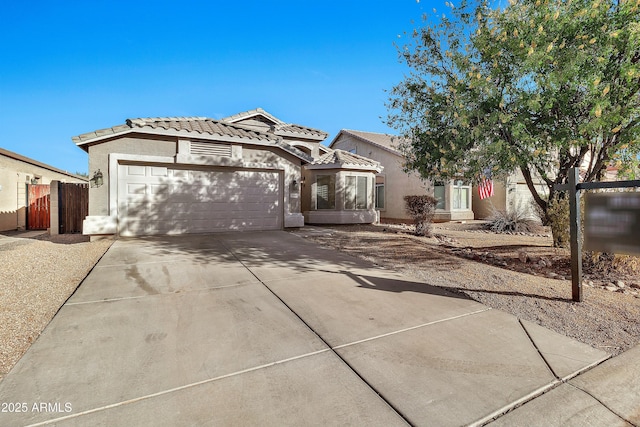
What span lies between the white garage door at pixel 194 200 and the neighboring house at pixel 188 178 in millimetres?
28

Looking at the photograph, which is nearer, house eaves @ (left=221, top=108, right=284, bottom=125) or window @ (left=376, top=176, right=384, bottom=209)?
house eaves @ (left=221, top=108, right=284, bottom=125)

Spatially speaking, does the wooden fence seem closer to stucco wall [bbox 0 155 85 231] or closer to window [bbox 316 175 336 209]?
stucco wall [bbox 0 155 85 231]

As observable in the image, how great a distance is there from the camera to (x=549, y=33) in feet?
19.6

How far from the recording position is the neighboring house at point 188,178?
9.62m

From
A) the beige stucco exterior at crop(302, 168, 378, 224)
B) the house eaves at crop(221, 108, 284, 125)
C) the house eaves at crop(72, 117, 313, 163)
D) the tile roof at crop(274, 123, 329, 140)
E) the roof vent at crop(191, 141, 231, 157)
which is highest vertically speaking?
the house eaves at crop(221, 108, 284, 125)

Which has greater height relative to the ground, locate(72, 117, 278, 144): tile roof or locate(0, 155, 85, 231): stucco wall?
locate(72, 117, 278, 144): tile roof

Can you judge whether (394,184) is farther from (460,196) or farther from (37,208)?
(37,208)

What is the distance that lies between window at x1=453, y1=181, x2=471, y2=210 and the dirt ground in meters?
9.12

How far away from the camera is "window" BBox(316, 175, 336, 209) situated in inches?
597

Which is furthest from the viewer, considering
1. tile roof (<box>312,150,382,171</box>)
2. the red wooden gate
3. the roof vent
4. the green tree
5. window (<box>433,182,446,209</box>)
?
window (<box>433,182,446,209</box>)

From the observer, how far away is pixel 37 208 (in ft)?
50.1

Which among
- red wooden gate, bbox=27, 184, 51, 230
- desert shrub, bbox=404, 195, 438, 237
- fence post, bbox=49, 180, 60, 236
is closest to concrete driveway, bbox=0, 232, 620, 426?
desert shrub, bbox=404, 195, 438, 237

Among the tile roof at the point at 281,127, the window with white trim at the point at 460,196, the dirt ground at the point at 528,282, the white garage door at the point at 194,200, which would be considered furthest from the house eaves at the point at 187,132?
the window with white trim at the point at 460,196

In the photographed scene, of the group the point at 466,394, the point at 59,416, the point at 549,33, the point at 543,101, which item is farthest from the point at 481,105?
the point at 59,416
